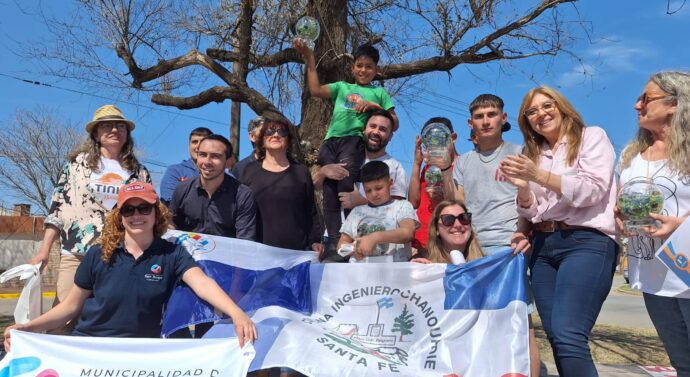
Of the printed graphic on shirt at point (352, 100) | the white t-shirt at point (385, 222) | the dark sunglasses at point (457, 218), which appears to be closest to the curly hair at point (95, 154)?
the white t-shirt at point (385, 222)

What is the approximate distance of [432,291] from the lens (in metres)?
3.95

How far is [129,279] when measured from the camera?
3.66 meters

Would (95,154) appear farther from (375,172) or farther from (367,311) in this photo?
(367,311)

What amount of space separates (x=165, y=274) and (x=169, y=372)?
64 centimetres

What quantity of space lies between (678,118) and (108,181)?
147 inches

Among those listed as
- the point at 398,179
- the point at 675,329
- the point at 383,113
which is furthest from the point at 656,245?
the point at 383,113

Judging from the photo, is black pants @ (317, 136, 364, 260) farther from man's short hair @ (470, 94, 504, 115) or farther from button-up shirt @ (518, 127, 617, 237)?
button-up shirt @ (518, 127, 617, 237)

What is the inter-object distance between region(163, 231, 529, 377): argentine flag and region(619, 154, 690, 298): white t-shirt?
624 millimetres

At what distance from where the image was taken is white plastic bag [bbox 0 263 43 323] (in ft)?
13.0

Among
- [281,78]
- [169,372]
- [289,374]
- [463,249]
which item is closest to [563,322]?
[463,249]

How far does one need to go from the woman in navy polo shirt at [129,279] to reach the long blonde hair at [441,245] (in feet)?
4.59

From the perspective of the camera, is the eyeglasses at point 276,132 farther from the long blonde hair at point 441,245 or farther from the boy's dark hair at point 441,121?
the long blonde hair at point 441,245

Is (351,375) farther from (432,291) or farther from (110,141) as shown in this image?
(110,141)

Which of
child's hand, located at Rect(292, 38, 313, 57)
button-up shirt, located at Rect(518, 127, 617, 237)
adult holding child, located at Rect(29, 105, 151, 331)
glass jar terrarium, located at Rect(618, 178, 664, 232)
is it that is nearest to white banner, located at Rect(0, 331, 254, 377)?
adult holding child, located at Rect(29, 105, 151, 331)
